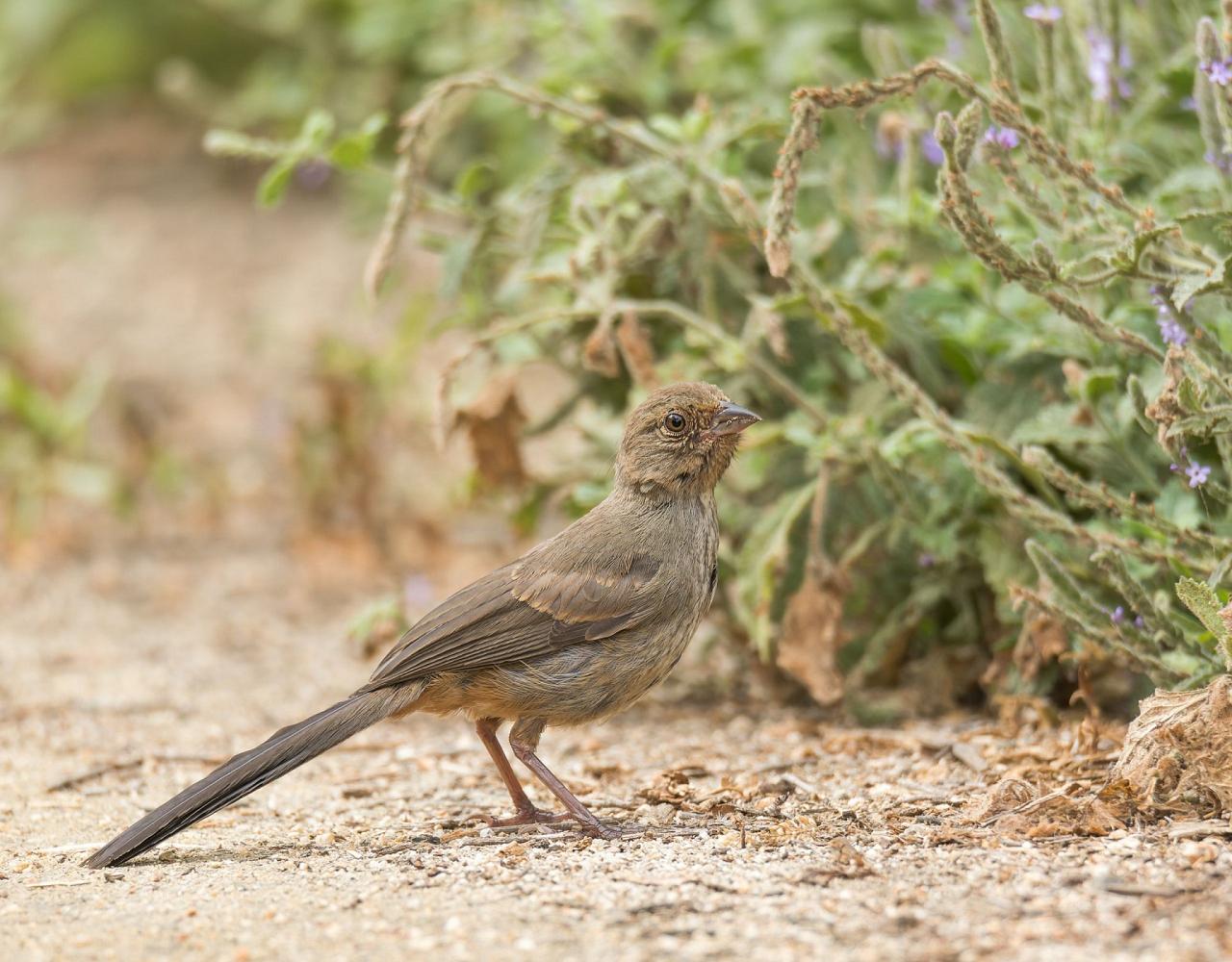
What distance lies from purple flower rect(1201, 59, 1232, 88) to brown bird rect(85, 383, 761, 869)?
1.64m

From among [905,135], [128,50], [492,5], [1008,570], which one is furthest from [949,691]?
[128,50]

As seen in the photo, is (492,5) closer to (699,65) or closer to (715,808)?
(699,65)

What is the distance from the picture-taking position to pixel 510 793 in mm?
4617

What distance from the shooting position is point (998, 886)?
134 inches

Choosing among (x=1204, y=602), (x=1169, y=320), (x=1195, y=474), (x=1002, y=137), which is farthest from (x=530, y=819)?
(x=1002, y=137)

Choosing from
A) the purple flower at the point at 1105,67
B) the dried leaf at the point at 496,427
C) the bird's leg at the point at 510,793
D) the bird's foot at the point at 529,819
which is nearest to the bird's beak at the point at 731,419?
the dried leaf at the point at 496,427

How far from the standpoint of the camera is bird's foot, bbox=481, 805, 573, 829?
4.47m

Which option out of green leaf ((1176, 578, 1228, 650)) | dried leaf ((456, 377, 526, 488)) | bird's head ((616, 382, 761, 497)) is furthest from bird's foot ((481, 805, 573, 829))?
green leaf ((1176, 578, 1228, 650))

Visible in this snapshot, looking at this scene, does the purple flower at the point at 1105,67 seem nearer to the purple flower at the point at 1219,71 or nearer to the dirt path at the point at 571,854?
the purple flower at the point at 1219,71

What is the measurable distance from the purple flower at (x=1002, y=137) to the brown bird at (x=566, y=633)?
1.11 meters

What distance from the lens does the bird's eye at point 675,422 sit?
4.87 m

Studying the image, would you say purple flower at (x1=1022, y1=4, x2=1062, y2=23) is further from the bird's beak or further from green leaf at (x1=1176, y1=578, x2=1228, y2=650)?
green leaf at (x1=1176, y1=578, x2=1228, y2=650)

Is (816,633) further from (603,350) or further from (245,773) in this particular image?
(245,773)

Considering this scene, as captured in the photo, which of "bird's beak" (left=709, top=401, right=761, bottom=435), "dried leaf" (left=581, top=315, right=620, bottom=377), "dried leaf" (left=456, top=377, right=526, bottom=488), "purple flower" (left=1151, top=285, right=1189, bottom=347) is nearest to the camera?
"purple flower" (left=1151, top=285, right=1189, bottom=347)
